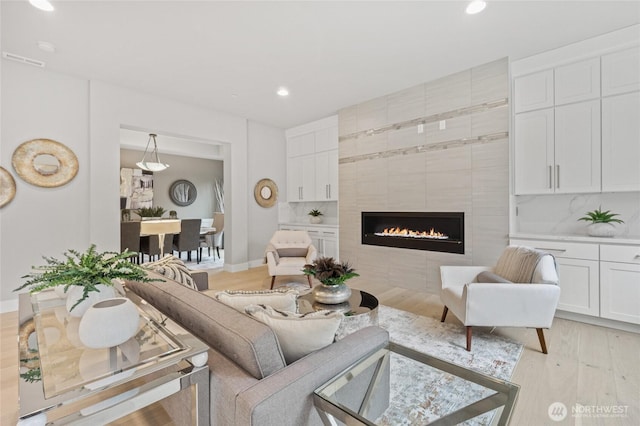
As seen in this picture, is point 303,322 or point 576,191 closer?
point 303,322

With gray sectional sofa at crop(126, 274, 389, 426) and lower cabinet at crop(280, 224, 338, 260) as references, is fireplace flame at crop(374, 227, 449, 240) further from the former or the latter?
gray sectional sofa at crop(126, 274, 389, 426)

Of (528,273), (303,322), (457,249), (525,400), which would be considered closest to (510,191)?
(457,249)

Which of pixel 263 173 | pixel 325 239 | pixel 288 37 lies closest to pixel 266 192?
pixel 263 173

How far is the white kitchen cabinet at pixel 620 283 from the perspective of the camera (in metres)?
2.55

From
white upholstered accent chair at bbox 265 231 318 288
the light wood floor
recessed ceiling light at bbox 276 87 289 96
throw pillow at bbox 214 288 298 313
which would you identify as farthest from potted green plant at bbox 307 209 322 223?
throw pillow at bbox 214 288 298 313

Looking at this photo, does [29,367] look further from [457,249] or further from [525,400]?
[457,249]

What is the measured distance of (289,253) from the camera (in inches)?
170

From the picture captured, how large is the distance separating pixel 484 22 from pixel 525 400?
3.02m

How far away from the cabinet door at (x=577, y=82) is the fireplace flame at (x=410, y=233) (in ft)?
6.38

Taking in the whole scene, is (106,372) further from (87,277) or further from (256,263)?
(256,263)

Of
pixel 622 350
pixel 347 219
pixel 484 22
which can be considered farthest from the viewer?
pixel 347 219

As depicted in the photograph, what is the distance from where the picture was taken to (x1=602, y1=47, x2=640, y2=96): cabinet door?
270 cm

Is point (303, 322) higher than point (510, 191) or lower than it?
lower

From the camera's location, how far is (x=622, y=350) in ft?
7.63
